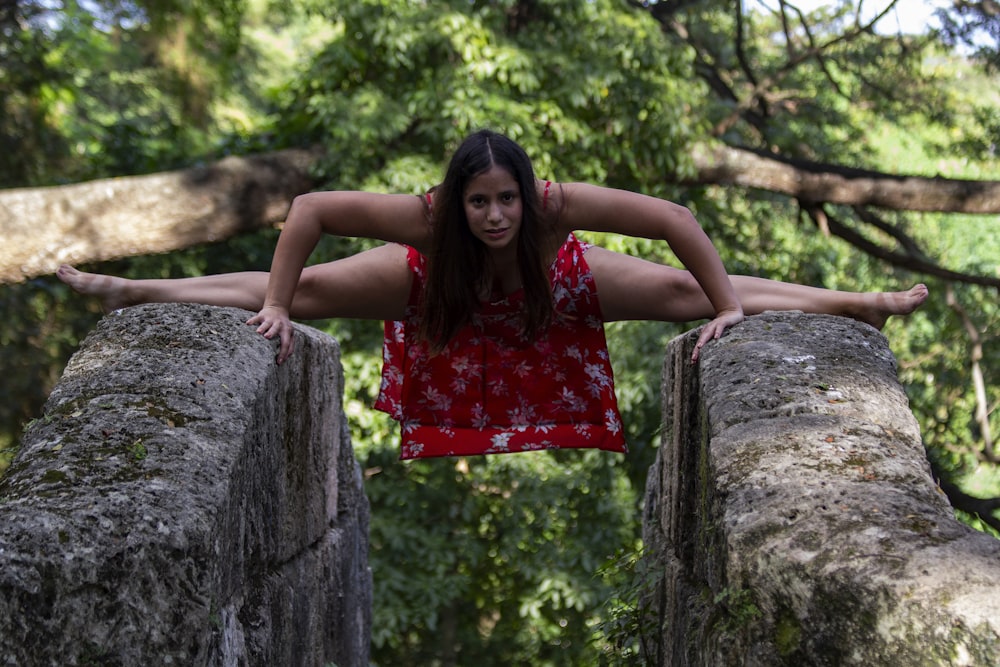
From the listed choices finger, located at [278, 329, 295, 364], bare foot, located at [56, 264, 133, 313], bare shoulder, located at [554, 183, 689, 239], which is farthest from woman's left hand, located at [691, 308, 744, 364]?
bare foot, located at [56, 264, 133, 313]

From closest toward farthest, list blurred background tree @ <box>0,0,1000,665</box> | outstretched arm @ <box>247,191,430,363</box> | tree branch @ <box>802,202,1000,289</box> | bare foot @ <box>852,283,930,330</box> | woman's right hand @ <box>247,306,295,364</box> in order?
woman's right hand @ <box>247,306,295,364</box>
outstretched arm @ <box>247,191,430,363</box>
bare foot @ <box>852,283,930,330</box>
blurred background tree @ <box>0,0,1000,665</box>
tree branch @ <box>802,202,1000,289</box>

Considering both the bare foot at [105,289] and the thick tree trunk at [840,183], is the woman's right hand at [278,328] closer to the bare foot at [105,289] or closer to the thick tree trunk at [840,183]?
the bare foot at [105,289]

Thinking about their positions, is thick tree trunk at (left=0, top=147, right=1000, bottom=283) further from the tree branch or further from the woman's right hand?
the woman's right hand

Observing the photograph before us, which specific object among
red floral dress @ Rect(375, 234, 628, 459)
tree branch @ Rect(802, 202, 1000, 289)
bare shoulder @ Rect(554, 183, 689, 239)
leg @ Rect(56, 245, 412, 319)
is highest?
tree branch @ Rect(802, 202, 1000, 289)

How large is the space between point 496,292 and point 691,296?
0.61m

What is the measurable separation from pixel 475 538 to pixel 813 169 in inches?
167

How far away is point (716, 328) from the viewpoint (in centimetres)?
300

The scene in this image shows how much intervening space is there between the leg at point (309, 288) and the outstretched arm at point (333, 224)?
117 mm

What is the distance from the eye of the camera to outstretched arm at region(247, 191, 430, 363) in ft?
10.5

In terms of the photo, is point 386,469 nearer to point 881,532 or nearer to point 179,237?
point 179,237

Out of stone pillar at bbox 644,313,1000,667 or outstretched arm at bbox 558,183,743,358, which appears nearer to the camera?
stone pillar at bbox 644,313,1000,667

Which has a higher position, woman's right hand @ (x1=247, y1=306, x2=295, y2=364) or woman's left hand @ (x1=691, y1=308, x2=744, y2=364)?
woman's right hand @ (x1=247, y1=306, x2=295, y2=364)

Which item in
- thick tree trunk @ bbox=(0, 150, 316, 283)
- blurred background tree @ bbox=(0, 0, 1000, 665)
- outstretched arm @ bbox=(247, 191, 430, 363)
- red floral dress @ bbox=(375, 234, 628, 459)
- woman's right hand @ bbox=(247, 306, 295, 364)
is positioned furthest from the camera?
blurred background tree @ bbox=(0, 0, 1000, 665)

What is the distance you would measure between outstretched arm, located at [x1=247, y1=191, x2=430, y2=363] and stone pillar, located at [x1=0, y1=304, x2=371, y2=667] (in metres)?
0.17
